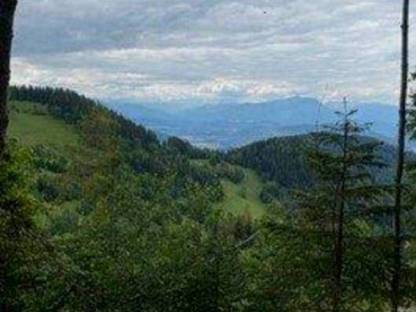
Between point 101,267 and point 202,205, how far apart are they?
3735 mm

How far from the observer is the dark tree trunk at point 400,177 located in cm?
1966

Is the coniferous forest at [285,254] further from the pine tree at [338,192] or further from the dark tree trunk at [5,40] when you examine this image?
the dark tree trunk at [5,40]

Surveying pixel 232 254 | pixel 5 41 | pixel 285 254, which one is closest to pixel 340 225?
pixel 285 254

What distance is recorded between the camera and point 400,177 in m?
21.0

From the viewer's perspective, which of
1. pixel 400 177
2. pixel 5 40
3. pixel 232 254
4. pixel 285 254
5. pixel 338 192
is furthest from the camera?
pixel 232 254

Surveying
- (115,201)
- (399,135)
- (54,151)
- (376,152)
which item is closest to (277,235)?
(376,152)

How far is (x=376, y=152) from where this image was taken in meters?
19.5

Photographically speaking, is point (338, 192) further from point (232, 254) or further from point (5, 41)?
point (5, 41)

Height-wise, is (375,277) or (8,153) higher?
(8,153)

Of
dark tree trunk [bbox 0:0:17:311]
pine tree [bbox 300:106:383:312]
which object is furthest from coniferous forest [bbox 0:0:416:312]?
dark tree trunk [bbox 0:0:17:311]

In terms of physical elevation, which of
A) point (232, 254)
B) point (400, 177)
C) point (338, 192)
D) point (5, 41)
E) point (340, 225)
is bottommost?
point (232, 254)

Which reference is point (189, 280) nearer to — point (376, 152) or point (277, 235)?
point (277, 235)

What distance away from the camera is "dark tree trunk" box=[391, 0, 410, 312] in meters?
19.7

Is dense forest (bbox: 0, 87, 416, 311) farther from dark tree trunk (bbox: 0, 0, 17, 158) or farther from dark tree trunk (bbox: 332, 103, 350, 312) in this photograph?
dark tree trunk (bbox: 0, 0, 17, 158)
